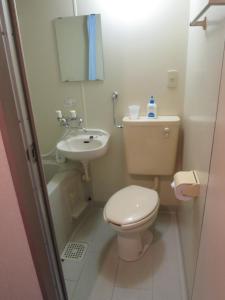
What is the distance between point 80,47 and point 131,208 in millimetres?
1307

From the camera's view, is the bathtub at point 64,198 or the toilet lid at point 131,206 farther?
the bathtub at point 64,198

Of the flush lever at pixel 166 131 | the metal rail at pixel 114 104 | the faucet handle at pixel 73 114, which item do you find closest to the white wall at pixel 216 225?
the flush lever at pixel 166 131

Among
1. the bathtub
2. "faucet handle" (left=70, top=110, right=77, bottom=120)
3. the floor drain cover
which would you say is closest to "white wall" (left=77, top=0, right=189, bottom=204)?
"faucet handle" (left=70, top=110, right=77, bottom=120)

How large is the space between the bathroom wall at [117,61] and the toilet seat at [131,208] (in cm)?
42

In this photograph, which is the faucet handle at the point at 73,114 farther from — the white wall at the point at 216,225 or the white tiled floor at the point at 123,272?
the white wall at the point at 216,225

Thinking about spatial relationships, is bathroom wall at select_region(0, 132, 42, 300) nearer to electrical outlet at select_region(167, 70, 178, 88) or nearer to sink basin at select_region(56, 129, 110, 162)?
sink basin at select_region(56, 129, 110, 162)

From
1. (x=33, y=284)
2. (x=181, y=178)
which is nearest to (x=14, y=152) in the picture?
(x=33, y=284)

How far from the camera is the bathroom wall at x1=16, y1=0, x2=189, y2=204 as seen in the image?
5.27ft

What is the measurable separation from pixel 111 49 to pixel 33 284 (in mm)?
1610

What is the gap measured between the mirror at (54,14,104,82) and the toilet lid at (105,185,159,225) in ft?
3.16

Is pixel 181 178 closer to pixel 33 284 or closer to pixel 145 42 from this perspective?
pixel 33 284

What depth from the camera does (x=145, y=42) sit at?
166 centimetres

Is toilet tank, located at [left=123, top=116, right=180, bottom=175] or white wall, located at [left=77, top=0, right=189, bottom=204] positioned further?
toilet tank, located at [left=123, top=116, right=180, bottom=175]

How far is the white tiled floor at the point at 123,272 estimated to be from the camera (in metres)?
1.40
